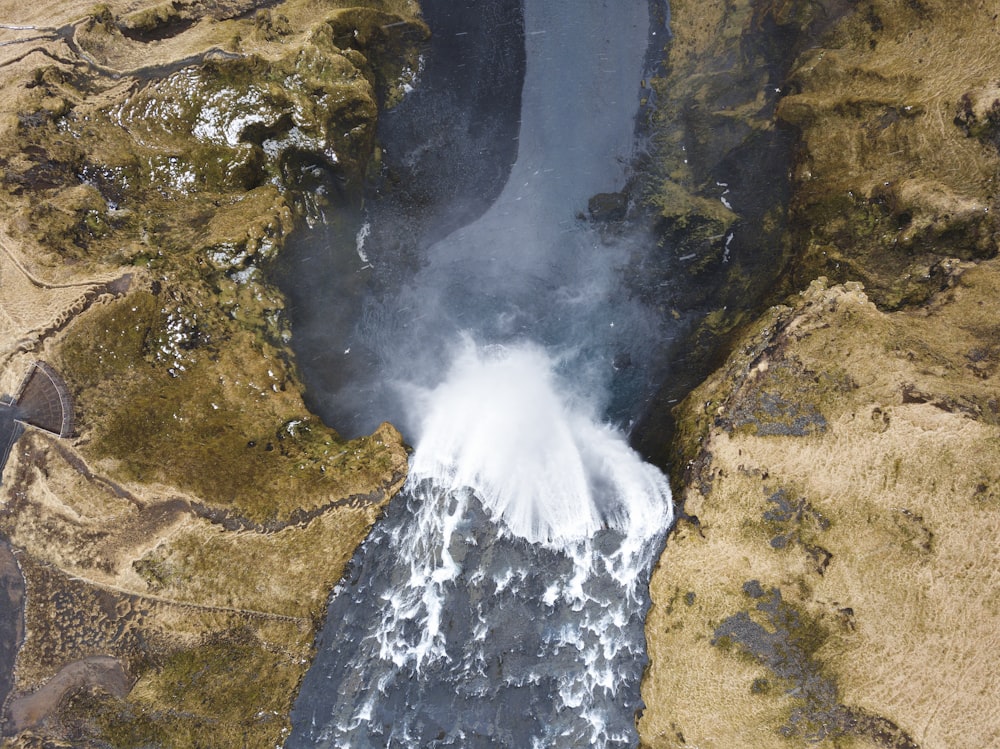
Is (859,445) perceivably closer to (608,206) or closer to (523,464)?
(523,464)

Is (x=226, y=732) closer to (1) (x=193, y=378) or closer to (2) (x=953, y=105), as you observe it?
(1) (x=193, y=378)

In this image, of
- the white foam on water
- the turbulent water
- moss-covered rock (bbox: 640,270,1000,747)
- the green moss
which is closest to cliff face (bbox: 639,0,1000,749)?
moss-covered rock (bbox: 640,270,1000,747)

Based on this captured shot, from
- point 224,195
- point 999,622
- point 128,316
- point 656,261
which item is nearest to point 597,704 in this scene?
point 999,622

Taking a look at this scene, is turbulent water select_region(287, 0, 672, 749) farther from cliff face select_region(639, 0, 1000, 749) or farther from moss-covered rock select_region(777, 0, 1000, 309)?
moss-covered rock select_region(777, 0, 1000, 309)

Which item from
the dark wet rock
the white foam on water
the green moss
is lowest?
the green moss

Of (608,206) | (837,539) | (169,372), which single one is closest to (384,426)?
(169,372)

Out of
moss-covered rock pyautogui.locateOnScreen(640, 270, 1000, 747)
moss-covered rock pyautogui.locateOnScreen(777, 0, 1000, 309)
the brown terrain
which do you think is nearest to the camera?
moss-covered rock pyautogui.locateOnScreen(640, 270, 1000, 747)

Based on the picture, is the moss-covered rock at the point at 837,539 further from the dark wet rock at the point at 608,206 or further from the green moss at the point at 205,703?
the green moss at the point at 205,703

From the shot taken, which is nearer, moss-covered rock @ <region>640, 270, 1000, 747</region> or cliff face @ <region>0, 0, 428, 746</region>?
moss-covered rock @ <region>640, 270, 1000, 747</region>
